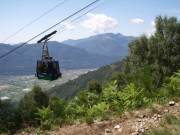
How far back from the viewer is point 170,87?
12.8m

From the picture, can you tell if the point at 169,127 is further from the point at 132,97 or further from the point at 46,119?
the point at 46,119

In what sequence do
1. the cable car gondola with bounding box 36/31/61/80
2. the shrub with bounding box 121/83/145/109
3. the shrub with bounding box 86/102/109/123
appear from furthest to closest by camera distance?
the cable car gondola with bounding box 36/31/61/80, the shrub with bounding box 121/83/145/109, the shrub with bounding box 86/102/109/123

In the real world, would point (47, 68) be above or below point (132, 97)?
above

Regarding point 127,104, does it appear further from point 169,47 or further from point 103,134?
point 169,47

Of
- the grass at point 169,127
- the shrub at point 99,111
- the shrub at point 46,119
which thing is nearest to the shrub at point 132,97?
the shrub at point 99,111

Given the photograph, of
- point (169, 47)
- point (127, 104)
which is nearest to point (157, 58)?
point (169, 47)

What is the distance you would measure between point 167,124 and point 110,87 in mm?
3395

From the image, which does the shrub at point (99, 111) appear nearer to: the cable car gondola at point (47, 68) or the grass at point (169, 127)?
the grass at point (169, 127)

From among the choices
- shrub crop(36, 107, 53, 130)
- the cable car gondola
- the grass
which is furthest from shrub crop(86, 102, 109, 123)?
the cable car gondola

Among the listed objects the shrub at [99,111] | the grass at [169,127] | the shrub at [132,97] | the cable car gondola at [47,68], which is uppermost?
the cable car gondola at [47,68]

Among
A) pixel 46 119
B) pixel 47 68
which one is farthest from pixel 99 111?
pixel 47 68

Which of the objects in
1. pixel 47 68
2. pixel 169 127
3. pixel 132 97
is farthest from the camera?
pixel 47 68

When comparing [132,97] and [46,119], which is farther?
[46,119]

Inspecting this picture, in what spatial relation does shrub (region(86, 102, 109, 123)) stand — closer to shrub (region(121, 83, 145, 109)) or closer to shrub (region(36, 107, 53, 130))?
shrub (region(121, 83, 145, 109))
